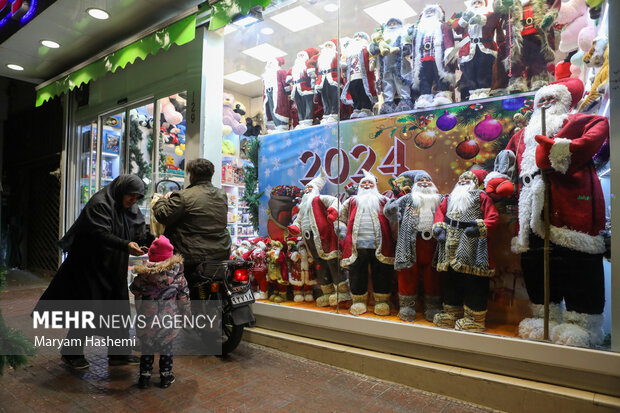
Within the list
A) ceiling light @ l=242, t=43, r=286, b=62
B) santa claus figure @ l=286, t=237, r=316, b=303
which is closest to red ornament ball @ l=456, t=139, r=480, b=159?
santa claus figure @ l=286, t=237, r=316, b=303

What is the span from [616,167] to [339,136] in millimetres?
2375

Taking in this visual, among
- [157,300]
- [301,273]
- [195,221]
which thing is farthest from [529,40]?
[157,300]

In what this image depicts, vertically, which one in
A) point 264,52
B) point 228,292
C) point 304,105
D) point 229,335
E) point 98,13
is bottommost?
point 229,335

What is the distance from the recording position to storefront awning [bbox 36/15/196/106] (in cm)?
446

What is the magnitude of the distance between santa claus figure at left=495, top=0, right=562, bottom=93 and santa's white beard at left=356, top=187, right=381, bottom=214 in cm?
147

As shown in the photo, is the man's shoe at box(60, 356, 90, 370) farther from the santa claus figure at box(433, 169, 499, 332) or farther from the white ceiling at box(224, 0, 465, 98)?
the white ceiling at box(224, 0, 465, 98)

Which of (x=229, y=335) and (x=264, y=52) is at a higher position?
(x=264, y=52)

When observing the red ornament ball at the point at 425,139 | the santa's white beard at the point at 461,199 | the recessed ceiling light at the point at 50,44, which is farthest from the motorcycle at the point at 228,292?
the recessed ceiling light at the point at 50,44

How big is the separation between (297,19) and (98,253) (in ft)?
10.5

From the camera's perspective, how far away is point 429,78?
12.4 ft

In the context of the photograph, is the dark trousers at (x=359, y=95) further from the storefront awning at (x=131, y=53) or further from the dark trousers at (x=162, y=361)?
the dark trousers at (x=162, y=361)

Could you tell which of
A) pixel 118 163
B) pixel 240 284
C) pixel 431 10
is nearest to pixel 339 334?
pixel 240 284

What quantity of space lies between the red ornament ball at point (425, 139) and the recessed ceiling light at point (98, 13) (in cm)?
411

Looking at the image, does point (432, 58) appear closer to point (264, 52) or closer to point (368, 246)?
point (368, 246)
